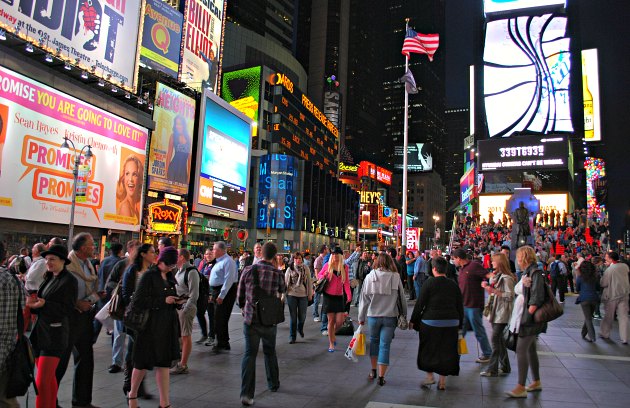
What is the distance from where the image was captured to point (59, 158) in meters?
24.6

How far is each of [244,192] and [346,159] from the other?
102195 mm

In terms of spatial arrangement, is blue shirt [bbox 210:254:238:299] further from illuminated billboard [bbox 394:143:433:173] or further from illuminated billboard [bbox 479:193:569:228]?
illuminated billboard [bbox 394:143:433:173]

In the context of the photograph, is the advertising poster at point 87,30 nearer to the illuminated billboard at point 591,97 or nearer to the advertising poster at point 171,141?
the advertising poster at point 171,141

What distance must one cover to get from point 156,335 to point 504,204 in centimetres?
5769

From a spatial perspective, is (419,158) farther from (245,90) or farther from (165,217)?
(165,217)

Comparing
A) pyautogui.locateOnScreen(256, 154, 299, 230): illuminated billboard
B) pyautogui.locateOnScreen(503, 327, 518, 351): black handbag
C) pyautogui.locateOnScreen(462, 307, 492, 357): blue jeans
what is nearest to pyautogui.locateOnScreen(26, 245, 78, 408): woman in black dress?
pyautogui.locateOnScreen(503, 327, 518, 351): black handbag

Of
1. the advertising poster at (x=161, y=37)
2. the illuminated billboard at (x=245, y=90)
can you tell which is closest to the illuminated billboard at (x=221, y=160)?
the advertising poster at (x=161, y=37)

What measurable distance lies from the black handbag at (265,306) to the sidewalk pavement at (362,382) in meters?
1.00

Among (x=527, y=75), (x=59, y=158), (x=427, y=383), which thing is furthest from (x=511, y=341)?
(x=527, y=75)

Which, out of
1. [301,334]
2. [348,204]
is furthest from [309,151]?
[301,334]

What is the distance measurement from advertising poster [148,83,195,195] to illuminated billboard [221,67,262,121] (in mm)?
35912

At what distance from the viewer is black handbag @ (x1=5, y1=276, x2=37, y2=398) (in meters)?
3.80

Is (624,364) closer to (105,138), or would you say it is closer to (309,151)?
(105,138)

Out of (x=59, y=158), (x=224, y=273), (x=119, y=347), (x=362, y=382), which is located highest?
(x=59, y=158)
